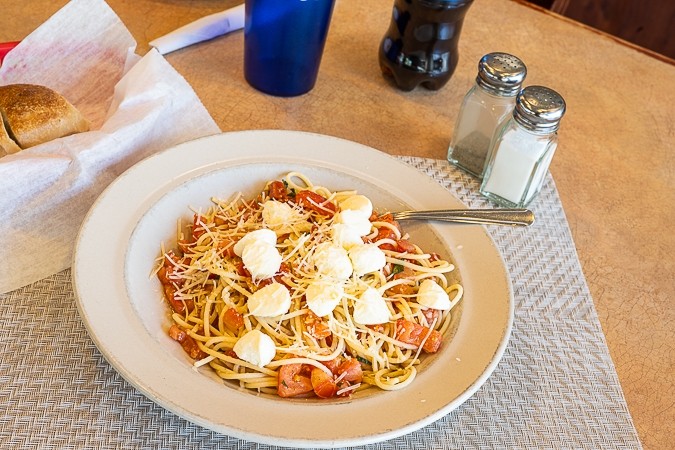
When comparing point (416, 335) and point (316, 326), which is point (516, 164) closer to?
point (416, 335)

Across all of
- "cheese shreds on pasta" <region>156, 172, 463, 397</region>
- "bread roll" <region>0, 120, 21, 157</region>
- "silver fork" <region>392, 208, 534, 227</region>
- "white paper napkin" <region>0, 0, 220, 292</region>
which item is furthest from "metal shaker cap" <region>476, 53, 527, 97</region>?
"bread roll" <region>0, 120, 21, 157</region>

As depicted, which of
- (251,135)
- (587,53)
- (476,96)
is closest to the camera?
(251,135)

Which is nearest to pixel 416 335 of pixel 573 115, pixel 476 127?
pixel 476 127

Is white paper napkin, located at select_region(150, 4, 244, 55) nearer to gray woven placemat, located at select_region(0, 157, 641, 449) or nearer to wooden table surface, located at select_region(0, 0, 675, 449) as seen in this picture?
wooden table surface, located at select_region(0, 0, 675, 449)

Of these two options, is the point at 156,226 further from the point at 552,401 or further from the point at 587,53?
the point at 587,53

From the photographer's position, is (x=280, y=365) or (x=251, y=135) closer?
(x=280, y=365)

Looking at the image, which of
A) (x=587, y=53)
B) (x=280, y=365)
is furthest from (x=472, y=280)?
(x=587, y=53)

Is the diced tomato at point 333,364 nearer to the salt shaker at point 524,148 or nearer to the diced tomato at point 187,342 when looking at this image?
the diced tomato at point 187,342

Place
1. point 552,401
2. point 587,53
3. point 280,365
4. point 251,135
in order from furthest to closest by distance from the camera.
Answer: point 587,53, point 251,135, point 552,401, point 280,365
